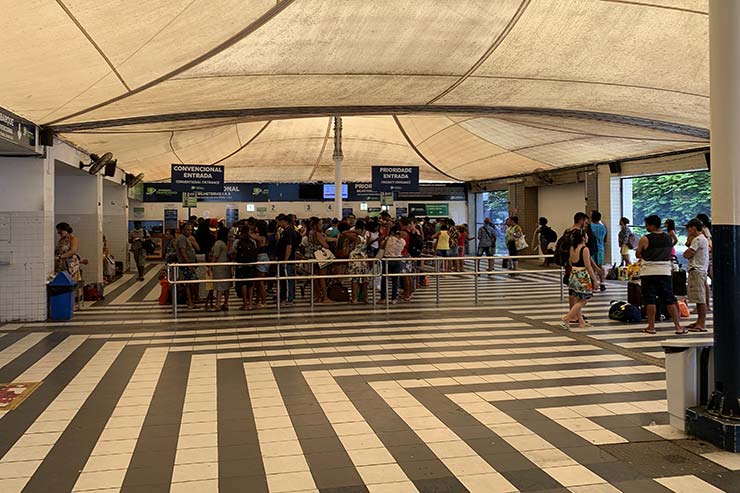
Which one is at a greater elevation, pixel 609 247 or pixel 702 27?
pixel 702 27

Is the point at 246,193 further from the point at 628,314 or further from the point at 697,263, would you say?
the point at 697,263

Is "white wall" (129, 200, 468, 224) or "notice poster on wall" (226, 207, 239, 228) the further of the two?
"notice poster on wall" (226, 207, 239, 228)

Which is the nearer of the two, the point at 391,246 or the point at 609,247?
the point at 391,246

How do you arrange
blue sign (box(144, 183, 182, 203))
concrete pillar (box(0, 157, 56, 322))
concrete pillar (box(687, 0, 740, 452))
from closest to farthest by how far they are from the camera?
concrete pillar (box(687, 0, 740, 452)), concrete pillar (box(0, 157, 56, 322)), blue sign (box(144, 183, 182, 203))

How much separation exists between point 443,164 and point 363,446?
20.4 meters

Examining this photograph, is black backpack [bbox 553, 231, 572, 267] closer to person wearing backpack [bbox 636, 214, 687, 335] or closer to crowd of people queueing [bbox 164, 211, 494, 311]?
person wearing backpack [bbox 636, 214, 687, 335]

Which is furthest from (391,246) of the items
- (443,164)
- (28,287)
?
(443,164)

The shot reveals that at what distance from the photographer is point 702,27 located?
8.37 meters

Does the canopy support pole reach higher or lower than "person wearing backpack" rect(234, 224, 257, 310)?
higher

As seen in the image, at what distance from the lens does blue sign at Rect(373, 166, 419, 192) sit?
19.7 metres

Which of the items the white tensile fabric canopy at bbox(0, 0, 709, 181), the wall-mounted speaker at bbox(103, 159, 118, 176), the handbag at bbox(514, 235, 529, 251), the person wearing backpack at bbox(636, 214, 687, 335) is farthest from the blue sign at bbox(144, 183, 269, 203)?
the person wearing backpack at bbox(636, 214, 687, 335)

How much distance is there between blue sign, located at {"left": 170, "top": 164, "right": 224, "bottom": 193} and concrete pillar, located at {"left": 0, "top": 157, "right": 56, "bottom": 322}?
6586mm

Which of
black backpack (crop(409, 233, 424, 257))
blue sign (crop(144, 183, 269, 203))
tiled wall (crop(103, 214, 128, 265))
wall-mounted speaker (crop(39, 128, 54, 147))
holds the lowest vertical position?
black backpack (crop(409, 233, 424, 257))

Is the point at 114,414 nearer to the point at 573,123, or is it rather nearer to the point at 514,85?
the point at 514,85
